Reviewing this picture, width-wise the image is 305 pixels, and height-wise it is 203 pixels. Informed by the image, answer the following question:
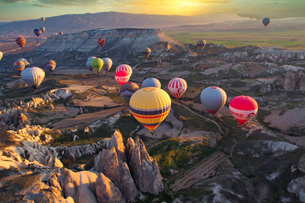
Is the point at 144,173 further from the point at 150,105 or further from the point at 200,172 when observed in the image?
the point at 150,105

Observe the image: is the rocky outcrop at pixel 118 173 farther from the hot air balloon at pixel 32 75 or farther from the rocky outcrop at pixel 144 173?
the hot air balloon at pixel 32 75

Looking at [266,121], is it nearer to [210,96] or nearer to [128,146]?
[210,96]

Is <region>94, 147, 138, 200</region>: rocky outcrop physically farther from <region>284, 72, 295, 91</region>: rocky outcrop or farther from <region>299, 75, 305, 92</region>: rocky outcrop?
<region>299, 75, 305, 92</region>: rocky outcrop

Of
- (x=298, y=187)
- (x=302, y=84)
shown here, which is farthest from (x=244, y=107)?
(x=302, y=84)

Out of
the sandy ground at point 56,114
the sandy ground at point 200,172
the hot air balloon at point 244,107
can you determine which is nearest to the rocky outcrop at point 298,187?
the sandy ground at point 200,172

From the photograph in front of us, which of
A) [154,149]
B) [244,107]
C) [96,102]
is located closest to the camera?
[154,149]

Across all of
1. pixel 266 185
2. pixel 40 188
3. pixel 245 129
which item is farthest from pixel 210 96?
pixel 40 188
